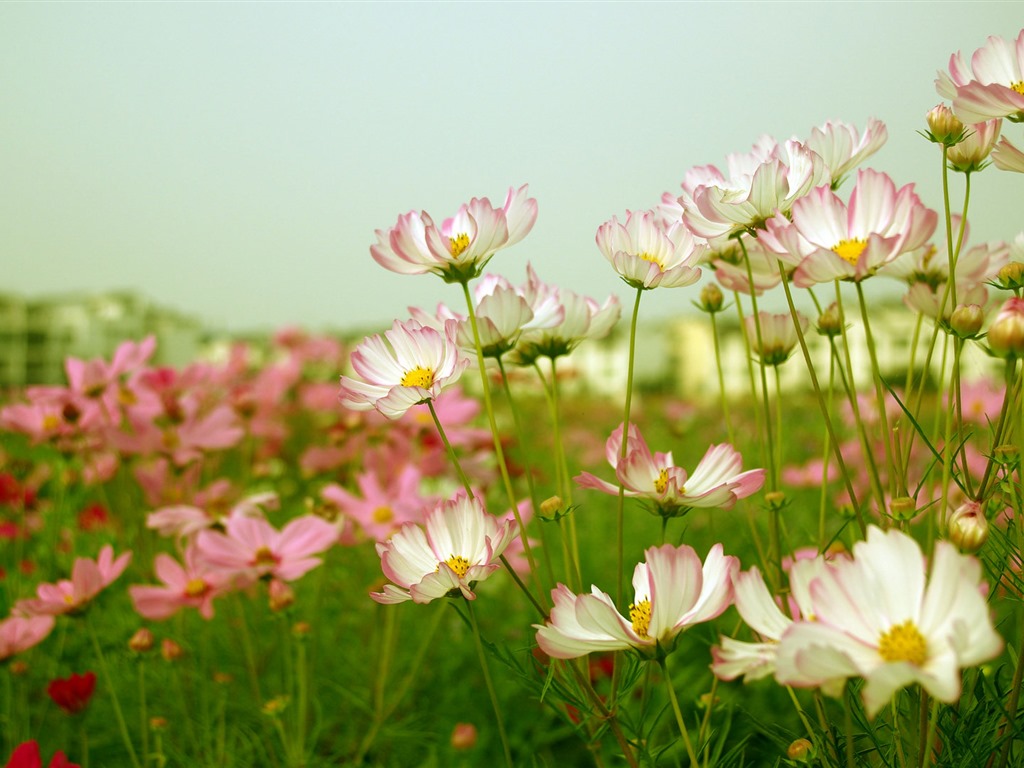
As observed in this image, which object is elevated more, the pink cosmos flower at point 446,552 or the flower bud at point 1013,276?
the flower bud at point 1013,276

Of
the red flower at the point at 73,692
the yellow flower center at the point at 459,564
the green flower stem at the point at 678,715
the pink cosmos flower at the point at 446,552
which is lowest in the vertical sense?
the red flower at the point at 73,692

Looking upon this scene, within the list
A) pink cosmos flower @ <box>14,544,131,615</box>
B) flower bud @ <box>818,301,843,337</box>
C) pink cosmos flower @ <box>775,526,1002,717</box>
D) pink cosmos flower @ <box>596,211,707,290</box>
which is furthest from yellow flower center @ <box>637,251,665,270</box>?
pink cosmos flower @ <box>14,544,131,615</box>

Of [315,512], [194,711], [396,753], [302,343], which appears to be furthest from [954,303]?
[302,343]

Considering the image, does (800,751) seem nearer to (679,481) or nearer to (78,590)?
(679,481)

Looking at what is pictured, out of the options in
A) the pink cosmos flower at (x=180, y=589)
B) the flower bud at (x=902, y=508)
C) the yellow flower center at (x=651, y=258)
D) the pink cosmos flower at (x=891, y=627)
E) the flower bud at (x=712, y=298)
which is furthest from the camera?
the pink cosmos flower at (x=180, y=589)

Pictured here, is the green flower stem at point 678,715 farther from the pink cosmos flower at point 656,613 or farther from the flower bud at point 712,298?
the flower bud at point 712,298

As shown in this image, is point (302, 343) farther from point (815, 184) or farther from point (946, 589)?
point (946, 589)

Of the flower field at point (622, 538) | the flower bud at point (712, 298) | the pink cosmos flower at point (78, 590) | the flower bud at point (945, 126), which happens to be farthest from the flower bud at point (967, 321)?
the pink cosmos flower at point (78, 590)
